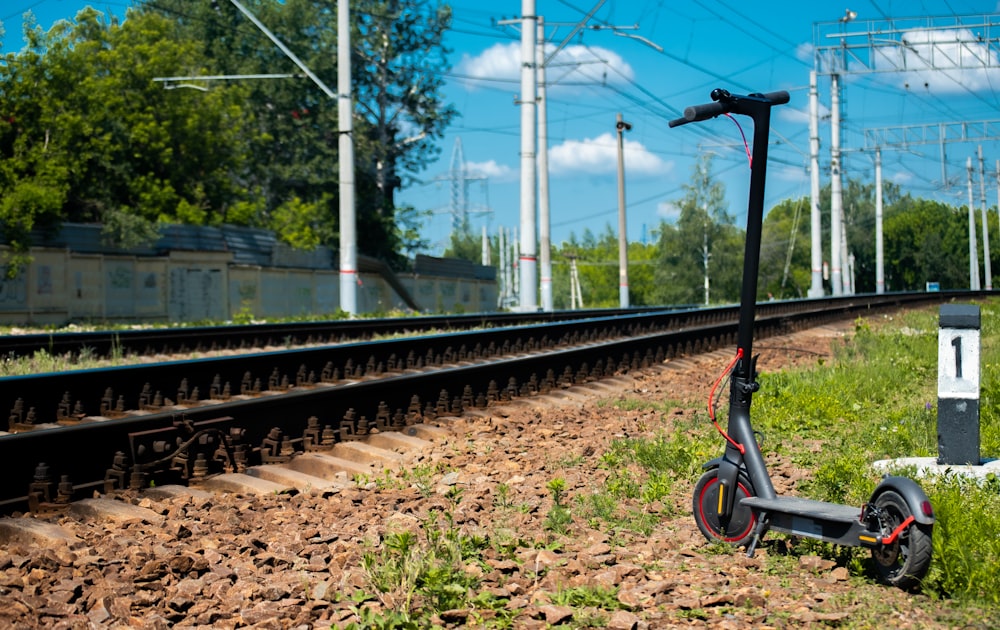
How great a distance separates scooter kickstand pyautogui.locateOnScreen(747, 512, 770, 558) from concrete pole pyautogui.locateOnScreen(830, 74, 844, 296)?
46657 millimetres

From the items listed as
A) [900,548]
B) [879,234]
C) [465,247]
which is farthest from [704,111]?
[465,247]

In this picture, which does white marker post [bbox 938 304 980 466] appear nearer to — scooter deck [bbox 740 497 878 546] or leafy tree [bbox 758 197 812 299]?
scooter deck [bbox 740 497 878 546]

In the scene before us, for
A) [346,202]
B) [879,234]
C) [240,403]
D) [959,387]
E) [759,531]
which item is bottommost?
[759,531]

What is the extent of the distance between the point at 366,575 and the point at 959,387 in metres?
4.04

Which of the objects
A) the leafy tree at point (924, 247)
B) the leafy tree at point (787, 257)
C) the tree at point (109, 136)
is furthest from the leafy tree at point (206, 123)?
the leafy tree at point (924, 247)

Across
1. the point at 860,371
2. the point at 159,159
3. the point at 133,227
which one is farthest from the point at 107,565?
the point at 159,159

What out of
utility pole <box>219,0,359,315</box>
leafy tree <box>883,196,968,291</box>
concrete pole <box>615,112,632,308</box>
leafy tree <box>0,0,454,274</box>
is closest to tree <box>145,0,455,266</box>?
leafy tree <box>0,0,454,274</box>

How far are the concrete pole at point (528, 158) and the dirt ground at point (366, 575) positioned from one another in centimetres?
2026

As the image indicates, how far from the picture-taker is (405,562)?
4.39 m

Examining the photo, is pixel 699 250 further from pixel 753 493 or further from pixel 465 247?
pixel 753 493

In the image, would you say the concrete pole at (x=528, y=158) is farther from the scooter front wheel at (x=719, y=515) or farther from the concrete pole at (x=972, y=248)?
the concrete pole at (x=972, y=248)

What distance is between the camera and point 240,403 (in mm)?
7035

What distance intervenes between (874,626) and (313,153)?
170 ft

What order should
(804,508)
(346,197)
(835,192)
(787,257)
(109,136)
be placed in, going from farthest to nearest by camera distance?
(787,257)
(835,192)
(109,136)
(346,197)
(804,508)
